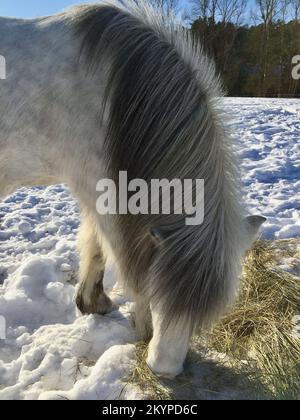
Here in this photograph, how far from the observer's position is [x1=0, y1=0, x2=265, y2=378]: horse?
1.28 m

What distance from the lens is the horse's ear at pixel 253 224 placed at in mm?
1427

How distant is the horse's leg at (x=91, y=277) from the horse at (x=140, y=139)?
1.36 ft

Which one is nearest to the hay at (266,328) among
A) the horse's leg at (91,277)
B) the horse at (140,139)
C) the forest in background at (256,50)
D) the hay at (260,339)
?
the hay at (260,339)

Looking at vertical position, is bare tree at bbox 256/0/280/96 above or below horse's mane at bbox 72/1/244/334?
above

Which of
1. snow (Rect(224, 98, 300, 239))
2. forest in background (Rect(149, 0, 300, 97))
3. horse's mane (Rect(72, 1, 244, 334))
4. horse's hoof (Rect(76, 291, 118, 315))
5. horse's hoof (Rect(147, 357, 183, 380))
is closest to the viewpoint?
horse's mane (Rect(72, 1, 244, 334))

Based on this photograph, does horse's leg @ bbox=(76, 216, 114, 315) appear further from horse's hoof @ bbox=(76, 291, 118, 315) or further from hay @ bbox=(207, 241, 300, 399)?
hay @ bbox=(207, 241, 300, 399)

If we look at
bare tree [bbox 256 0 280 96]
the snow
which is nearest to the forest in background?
bare tree [bbox 256 0 280 96]

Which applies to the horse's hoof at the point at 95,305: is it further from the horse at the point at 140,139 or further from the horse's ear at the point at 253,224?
the horse's ear at the point at 253,224

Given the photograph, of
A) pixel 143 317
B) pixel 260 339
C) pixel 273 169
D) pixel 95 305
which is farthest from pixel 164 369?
pixel 273 169

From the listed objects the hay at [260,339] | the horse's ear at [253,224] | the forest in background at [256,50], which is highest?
the forest in background at [256,50]

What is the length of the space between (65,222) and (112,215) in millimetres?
1768

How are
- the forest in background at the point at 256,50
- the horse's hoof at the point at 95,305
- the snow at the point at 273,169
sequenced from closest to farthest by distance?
the horse's hoof at the point at 95,305, the snow at the point at 273,169, the forest in background at the point at 256,50

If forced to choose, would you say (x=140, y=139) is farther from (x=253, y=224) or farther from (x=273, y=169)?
(x=273, y=169)
